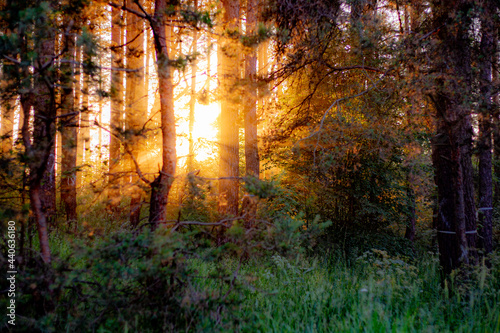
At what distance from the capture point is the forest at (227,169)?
326 centimetres

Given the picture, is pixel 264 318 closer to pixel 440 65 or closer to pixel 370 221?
pixel 440 65

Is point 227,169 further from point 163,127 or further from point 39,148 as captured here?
point 39,148

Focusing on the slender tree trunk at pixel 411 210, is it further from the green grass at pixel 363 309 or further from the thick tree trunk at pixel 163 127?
the thick tree trunk at pixel 163 127

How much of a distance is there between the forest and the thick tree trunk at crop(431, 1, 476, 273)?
0.03 metres

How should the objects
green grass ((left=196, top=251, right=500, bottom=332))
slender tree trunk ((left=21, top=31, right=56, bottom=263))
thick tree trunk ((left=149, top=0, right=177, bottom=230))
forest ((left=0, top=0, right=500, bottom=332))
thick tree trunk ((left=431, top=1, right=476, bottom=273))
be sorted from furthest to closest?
thick tree trunk ((left=431, top=1, right=476, bottom=273)), thick tree trunk ((left=149, top=0, right=177, bottom=230)), green grass ((left=196, top=251, right=500, bottom=332)), forest ((left=0, top=0, right=500, bottom=332)), slender tree trunk ((left=21, top=31, right=56, bottom=263))

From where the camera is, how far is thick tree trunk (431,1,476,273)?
5180mm

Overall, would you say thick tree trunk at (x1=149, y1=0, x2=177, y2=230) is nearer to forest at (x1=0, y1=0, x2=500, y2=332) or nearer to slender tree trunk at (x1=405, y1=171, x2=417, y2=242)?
forest at (x1=0, y1=0, x2=500, y2=332)

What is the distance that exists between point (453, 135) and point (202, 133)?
38.1ft

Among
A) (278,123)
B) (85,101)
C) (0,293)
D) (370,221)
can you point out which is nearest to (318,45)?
(278,123)

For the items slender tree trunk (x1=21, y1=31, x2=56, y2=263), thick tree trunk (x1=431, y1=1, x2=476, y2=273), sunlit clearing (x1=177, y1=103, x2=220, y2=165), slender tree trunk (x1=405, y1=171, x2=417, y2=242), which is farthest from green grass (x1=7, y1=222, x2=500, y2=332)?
sunlit clearing (x1=177, y1=103, x2=220, y2=165)

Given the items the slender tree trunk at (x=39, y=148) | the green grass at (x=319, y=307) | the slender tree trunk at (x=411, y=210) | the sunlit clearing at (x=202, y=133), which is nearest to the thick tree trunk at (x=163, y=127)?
the green grass at (x=319, y=307)

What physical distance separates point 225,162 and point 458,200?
19.0 ft

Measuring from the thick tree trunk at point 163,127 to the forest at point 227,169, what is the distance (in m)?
0.02

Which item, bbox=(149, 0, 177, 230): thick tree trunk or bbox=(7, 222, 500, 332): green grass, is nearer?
bbox=(7, 222, 500, 332): green grass
